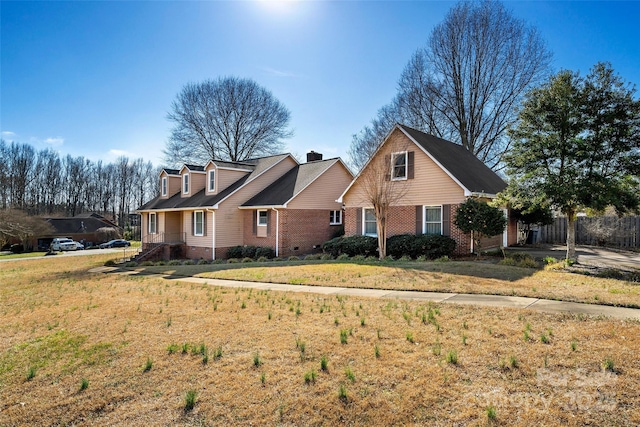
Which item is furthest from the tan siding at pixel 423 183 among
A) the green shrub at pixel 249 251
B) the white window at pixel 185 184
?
the white window at pixel 185 184

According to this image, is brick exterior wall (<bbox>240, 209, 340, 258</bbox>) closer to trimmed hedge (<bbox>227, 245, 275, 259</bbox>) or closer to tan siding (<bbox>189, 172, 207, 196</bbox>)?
trimmed hedge (<bbox>227, 245, 275, 259</bbox>)

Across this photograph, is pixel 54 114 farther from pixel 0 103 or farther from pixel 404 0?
pixel 404 0

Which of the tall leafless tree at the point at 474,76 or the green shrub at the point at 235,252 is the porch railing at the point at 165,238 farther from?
the tall leafless tree at the point at 474,76

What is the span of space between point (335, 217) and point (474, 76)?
15847 millimetres

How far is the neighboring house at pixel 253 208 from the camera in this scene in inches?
943

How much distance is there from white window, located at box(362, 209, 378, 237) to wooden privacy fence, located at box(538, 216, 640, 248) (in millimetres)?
11800

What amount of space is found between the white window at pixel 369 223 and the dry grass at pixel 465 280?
599cm

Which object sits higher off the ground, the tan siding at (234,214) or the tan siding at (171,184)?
the tan siding at (171,184)

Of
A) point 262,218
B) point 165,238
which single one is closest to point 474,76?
point 262,218

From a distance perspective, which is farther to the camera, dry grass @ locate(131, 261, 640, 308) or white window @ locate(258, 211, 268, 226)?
white window @ locate(258, 211, 268, 226)

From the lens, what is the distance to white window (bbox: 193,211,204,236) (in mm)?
25719

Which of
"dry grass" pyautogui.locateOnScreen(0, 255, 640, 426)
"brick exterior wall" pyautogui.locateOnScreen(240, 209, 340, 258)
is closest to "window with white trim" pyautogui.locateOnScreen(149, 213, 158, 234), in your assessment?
"brick exterior wall" pyautogui.locateOnScreen(240, 209, 340, 258)

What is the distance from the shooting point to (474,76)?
31.0m

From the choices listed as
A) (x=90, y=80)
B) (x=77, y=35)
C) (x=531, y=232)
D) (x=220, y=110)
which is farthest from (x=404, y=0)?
(x=220, y=110)
